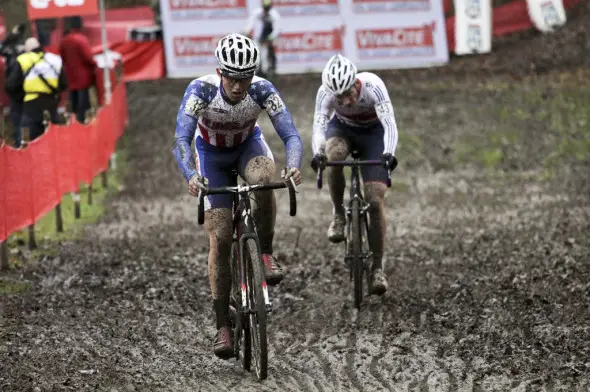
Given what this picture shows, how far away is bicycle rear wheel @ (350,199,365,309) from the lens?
9438mm

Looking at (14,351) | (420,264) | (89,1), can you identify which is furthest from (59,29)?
(14,351)

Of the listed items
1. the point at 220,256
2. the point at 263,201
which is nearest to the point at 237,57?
the point at 263,201

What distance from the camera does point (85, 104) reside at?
19.6 meters

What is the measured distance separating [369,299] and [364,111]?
1712 millimetres

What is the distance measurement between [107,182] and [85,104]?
8.07 ft

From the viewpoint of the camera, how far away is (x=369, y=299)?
9.98 m

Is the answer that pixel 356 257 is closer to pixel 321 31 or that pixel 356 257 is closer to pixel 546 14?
pixel 321 31

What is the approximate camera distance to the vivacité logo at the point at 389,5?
2862 cm

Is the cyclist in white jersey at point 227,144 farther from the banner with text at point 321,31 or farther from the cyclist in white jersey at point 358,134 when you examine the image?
the banner with text at point 321,31

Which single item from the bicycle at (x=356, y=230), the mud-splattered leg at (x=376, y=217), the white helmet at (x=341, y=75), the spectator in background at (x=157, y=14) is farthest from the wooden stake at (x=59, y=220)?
the spectator in background at (x=157, y=14)

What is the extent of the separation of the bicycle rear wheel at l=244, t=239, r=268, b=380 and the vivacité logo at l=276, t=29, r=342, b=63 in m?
21.9

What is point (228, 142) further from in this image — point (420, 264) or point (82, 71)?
point (82, 71)

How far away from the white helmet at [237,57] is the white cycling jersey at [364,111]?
7.41 feet

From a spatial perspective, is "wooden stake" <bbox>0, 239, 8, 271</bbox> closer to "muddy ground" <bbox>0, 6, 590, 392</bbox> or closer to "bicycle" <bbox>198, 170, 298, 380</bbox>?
"muddy ground" <bbox>0, 6, 590, 392</bbox>
